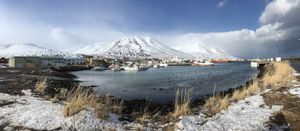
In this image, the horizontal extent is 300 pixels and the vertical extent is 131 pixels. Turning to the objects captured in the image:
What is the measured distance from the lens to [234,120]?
37.5 feet

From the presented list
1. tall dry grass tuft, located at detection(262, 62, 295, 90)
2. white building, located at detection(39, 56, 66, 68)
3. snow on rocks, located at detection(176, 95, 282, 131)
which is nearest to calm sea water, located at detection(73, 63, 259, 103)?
tall dry grass tuft, located at detection(262, 62, 295, 90)

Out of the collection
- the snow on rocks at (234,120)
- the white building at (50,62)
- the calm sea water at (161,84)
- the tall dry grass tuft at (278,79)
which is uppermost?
the white building at (50,62)

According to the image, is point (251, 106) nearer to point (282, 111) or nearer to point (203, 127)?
point (282, 111)

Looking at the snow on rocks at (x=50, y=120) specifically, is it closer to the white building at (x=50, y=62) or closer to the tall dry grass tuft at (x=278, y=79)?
the tall dry grass tuft at (x=278, y=79)

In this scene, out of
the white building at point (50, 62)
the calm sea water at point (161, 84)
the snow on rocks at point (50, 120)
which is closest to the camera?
the snow on rocks at point (50, 120)

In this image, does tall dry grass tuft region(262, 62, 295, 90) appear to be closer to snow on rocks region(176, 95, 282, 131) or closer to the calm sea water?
the calm sea water

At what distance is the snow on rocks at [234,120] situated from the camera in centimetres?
1057

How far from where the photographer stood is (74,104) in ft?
39.5

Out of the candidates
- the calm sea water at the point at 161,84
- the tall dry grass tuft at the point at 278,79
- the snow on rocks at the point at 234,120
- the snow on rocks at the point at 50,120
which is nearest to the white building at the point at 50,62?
the calm sea water at the point at 161,84

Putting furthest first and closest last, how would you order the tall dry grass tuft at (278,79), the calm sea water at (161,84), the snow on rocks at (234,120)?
1. the calm sea water at (161,84)
2. the tall dry grass tuft at (278,79)
3. the snow on rocks at (234,120)

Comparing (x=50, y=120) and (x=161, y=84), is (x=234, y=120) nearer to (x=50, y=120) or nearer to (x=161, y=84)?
(x=50, y=120)

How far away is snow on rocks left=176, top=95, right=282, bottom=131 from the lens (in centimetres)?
1057

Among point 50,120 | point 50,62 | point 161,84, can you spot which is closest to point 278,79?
point 161,84

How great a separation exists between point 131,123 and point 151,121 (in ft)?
3.37
